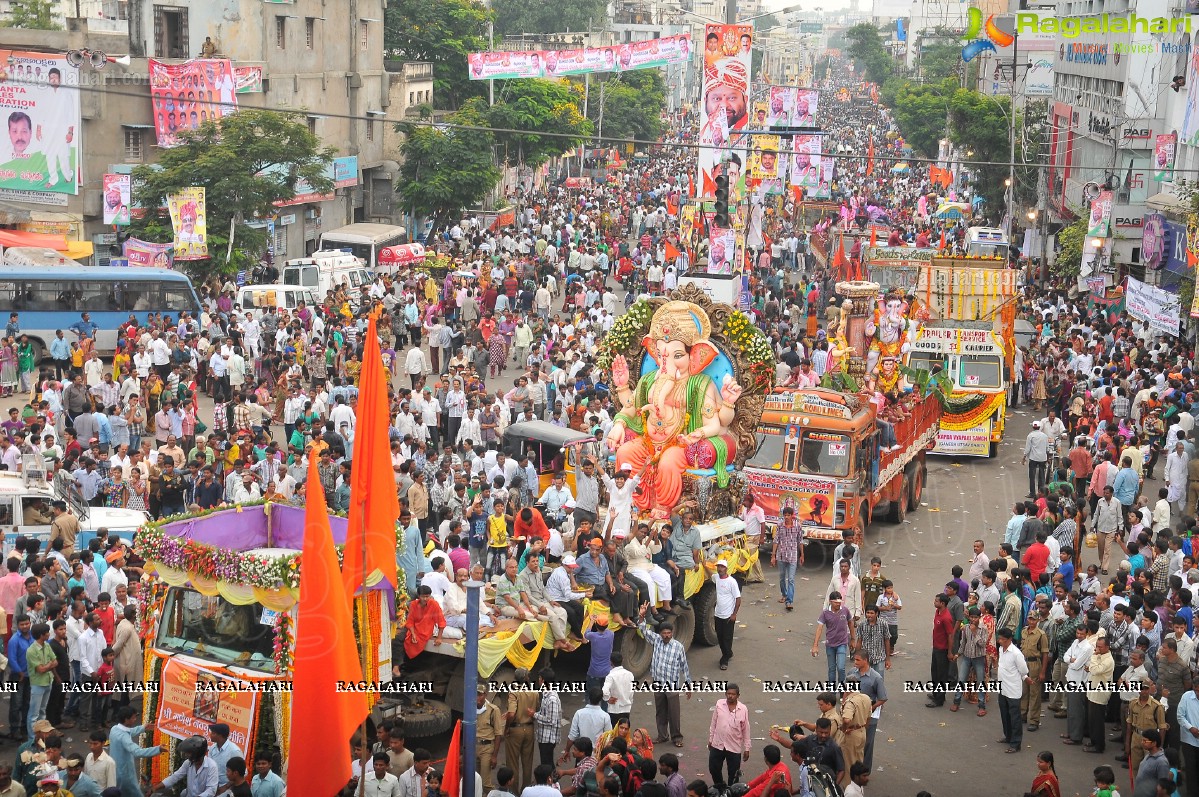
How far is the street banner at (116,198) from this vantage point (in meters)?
36.8

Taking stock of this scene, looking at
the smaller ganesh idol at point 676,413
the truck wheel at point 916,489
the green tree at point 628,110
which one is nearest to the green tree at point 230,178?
the truck wheel at point 916,489

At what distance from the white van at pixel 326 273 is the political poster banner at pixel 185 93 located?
4.83 metres

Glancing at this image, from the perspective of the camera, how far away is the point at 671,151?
94.9m

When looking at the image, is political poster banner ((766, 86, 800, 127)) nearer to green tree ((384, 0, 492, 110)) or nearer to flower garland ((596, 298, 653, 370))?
green tree ((384, 0, 492, 110))

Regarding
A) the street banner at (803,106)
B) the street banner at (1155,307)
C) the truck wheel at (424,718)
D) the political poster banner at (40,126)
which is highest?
the street banner at (803,106)

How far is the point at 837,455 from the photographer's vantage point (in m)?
20.8

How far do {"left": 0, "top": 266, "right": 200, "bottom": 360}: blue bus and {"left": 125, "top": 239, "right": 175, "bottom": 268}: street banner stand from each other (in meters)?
2.52

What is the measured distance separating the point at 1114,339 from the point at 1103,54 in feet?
86.2

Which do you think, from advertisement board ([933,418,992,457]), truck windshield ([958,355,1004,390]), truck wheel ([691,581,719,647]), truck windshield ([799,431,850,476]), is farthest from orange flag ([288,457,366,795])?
truck windshield ([958,355,1004,390])

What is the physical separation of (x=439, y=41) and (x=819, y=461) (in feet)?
160

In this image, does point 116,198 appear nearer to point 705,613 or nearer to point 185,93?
point 185,93

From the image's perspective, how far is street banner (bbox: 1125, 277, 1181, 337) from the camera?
28125mm

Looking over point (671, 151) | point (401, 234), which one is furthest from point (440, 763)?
point (671, 151)

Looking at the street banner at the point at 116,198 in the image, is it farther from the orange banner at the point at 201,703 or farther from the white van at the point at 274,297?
the orange banner at the point at 201,703
